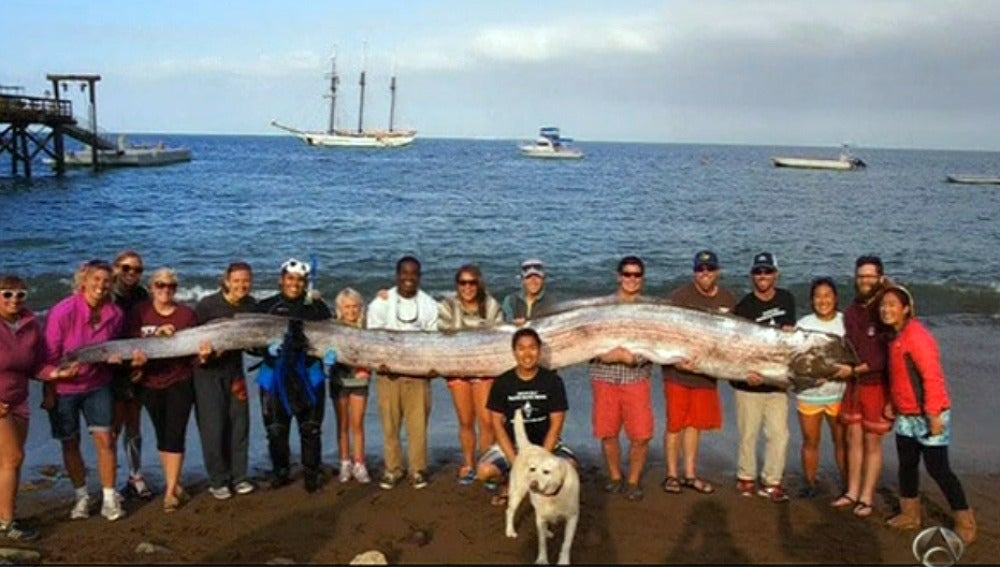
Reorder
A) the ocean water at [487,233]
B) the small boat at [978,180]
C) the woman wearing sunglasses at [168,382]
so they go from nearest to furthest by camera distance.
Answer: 1. the woman wearing sunglasses at [168,382]
2. the ocean water at [487,233]
3. the small boat at [978,180]

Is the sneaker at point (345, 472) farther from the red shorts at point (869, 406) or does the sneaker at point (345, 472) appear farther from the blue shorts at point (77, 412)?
the red shorts at point (869, 406)

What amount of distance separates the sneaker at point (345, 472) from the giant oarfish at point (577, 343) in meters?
0.91

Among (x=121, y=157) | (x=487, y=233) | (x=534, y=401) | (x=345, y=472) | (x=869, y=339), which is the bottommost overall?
(x=121, y=157)

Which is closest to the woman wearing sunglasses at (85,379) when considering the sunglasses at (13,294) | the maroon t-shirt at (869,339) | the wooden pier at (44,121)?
the sunglasses at (13,294)

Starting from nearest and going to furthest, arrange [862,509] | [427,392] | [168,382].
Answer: [862,509]
[168,382]
[427,392]

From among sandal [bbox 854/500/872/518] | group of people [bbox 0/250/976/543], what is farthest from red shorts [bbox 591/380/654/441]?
sandal [bbox 854/500/872/518]

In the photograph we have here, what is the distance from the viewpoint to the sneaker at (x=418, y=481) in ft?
23.0

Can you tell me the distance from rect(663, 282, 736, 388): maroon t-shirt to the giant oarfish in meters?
0.11

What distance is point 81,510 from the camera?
640cm

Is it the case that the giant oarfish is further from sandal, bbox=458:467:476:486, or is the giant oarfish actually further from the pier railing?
the pier railing

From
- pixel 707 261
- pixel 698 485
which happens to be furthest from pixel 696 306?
pixel 698 485

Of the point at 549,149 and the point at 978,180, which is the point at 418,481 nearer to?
the point at 978,180

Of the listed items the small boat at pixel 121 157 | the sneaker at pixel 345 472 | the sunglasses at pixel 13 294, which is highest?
the sunglasses at pixel 13 294

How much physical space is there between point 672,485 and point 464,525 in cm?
173
